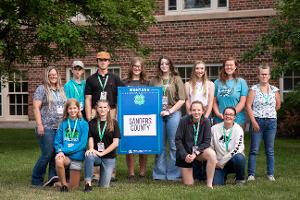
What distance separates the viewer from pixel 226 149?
833 centimetres

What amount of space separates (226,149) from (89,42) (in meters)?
7.56

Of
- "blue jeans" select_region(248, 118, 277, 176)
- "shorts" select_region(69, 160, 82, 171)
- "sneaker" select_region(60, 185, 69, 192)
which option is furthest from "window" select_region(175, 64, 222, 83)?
"sneaker" select_region(60, 185, 69, 192)

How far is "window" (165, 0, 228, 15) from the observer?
66.0 ft

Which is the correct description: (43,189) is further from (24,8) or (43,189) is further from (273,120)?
(24,8)

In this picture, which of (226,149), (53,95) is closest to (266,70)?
(226,149)

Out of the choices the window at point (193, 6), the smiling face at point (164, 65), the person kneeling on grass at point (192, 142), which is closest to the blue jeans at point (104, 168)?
the person kneeling on grass at point (192, 142)

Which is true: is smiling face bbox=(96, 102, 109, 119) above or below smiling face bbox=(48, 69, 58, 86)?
below

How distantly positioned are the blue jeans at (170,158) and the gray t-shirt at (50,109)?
1.64 m

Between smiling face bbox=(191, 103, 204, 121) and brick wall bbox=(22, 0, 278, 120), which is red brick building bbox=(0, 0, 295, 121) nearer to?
brick wall bbox=(22, 0, 278, 120)

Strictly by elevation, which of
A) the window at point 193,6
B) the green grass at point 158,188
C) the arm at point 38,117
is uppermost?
the window at point 193,6

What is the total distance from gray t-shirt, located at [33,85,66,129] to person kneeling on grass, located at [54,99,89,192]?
0.25 m

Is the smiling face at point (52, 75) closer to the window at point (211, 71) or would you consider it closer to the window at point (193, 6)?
the window at point (211, 71)

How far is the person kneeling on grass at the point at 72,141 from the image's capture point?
8148 mm

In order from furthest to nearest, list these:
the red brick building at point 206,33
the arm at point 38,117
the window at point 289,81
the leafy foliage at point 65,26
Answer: the red brick building at point 206,33 < the window at point 289,81 < the leafy foliage at point 65,26 < the arm at point 38,117
